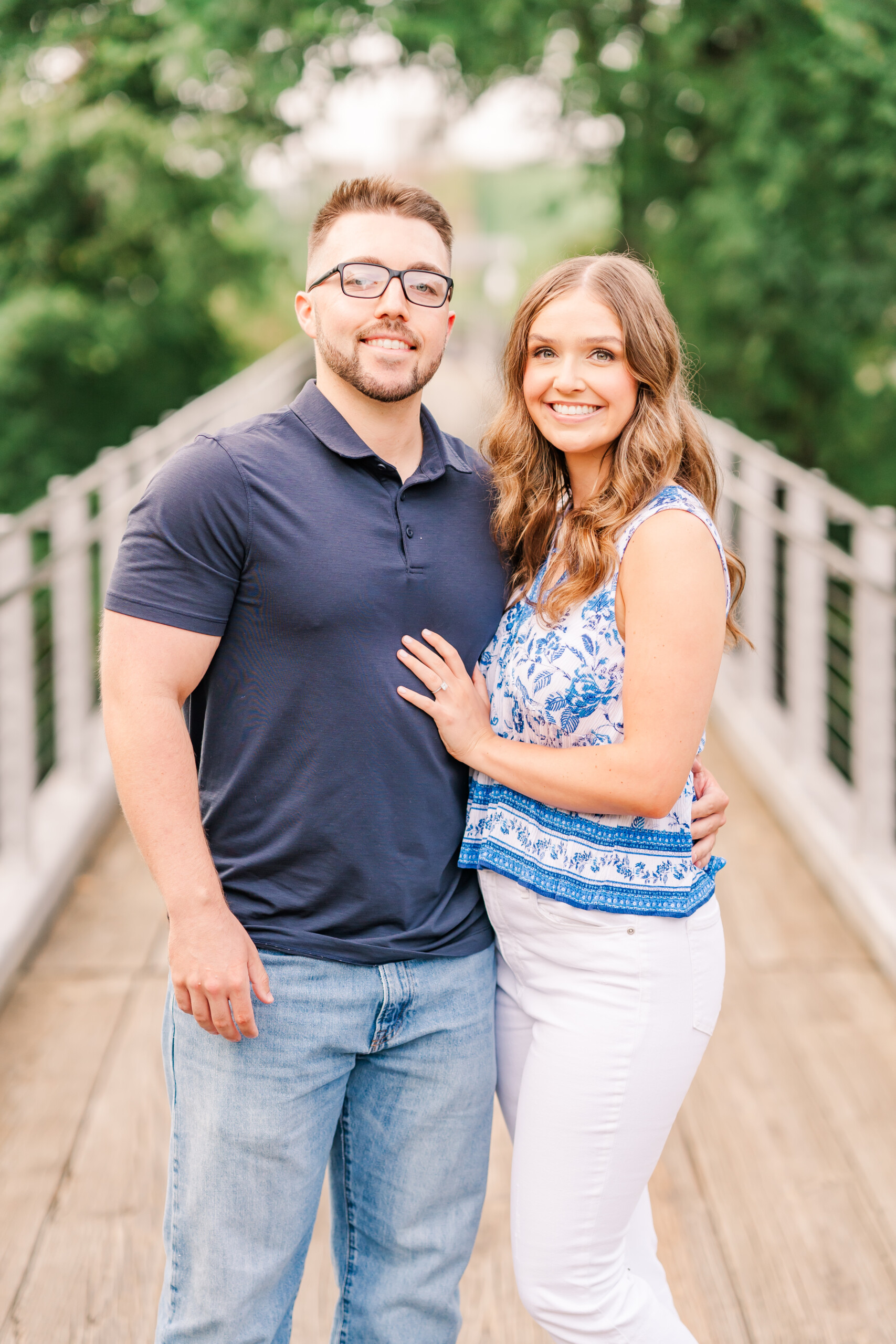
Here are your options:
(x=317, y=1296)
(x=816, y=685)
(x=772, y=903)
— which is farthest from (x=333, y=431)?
(x=816, y=685)

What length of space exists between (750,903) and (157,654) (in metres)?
2.69

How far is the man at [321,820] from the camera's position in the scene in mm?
1545

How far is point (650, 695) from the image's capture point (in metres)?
1.58

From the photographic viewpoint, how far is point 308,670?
160cm

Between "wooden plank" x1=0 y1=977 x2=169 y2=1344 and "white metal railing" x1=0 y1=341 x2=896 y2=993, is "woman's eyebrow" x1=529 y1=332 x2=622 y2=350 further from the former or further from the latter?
"wooden plank" x1=0 y1=977 x2=169 y2=1344

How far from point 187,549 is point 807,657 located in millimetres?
3304

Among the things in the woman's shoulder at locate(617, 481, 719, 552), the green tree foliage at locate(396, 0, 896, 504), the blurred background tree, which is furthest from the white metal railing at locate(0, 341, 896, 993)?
the green tree foliage at locate(396, 0, 896, 504)

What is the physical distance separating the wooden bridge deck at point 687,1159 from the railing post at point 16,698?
0.38 m

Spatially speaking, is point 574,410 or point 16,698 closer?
point 574,410

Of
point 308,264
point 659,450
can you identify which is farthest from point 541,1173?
point 308,264

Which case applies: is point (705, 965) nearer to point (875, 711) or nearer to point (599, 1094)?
point (599, 1094)

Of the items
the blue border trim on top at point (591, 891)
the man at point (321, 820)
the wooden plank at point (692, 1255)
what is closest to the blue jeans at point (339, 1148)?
the man at point (321, 820)

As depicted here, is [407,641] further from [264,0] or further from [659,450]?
[264,0]

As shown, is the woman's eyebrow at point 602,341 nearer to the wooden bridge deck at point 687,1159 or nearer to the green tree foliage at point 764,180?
the wooden bridge deck at point 687,1159
